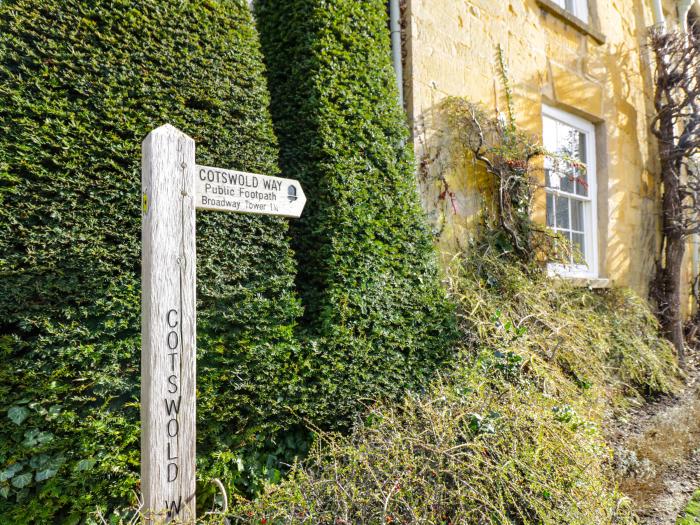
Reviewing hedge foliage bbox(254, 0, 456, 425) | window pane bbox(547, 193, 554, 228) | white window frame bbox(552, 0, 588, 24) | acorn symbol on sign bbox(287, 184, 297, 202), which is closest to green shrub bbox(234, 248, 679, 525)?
hedge foliage bbox(254, 0, 456, 425)

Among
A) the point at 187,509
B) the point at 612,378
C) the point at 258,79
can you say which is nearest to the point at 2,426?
the point at 187,509

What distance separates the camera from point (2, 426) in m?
2.05

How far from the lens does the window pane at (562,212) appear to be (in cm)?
581

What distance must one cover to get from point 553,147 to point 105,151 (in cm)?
500

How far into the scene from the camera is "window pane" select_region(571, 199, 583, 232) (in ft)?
19.8

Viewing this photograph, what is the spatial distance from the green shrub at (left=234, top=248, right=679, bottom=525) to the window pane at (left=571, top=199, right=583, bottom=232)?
7.67ft

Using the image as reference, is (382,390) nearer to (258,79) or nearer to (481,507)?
(481,507)

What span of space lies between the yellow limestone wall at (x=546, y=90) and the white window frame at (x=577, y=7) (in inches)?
3.8

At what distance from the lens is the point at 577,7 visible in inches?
245

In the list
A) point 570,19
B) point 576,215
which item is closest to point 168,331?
point 576,215

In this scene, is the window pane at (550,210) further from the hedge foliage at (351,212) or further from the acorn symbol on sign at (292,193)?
the acorn symbol on sign at (292,193)

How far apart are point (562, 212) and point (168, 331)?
5.22 metres

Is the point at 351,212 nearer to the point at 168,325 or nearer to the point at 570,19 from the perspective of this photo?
the point at 168,325

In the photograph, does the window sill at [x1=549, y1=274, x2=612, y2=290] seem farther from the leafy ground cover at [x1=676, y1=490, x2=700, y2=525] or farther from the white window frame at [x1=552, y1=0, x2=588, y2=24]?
the white window frame at [x1=552, y1=0, x2=588, y2=24]
